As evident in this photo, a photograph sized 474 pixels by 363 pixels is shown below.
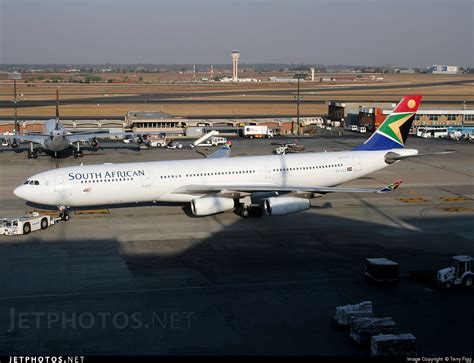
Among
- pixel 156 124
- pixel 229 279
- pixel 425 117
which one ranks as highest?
pixel 425 117

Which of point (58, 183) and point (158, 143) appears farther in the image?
point (158, 143)

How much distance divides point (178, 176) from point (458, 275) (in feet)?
68.7

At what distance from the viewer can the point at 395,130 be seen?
167 ft

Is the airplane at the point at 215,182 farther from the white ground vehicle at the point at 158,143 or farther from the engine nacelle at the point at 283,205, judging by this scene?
the white ground vehicle at the point at 158,143

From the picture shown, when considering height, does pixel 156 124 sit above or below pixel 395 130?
below

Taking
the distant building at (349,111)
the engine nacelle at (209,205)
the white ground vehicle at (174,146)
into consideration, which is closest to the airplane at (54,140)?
the white ground vehicle at (174,146)

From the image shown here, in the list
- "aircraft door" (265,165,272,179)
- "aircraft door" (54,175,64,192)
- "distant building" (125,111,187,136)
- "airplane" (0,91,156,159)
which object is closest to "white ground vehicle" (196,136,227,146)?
"distant building" (125,111,187,136)

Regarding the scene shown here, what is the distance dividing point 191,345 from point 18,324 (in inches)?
284

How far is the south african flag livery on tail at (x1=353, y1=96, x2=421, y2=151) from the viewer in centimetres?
5075

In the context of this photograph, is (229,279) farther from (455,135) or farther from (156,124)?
(455,135)

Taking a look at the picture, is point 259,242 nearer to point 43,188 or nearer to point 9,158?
point 43,188

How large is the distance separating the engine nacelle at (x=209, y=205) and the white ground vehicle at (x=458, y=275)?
16.7m

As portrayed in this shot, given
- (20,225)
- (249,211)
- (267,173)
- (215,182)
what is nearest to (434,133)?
(267,173)

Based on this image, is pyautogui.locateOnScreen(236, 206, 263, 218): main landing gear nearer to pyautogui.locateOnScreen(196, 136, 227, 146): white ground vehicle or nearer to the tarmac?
the tarmac
